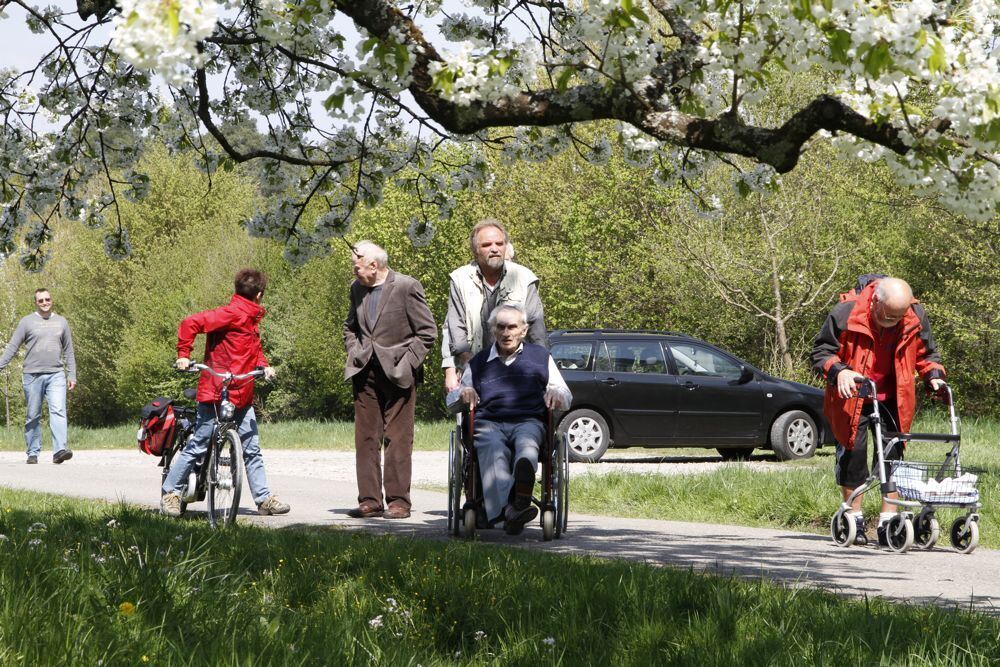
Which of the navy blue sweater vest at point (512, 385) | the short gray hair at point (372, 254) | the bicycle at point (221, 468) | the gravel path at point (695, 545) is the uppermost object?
the short gray hair at point (372, 254)

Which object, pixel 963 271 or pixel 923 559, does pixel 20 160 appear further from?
pixel 963 271

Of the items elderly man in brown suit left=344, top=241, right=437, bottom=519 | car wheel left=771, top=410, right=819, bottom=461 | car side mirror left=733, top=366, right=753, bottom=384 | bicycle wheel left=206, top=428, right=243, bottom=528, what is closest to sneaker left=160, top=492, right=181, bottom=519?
bicycle wheel left=206, top=428, right=243, bottom=528

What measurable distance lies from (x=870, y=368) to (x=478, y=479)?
2.68 meters

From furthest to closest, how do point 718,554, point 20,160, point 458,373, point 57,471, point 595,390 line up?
point 595,390
point 57,471
point 458,373
point 20,160
point 718,554

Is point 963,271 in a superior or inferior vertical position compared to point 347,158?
superior

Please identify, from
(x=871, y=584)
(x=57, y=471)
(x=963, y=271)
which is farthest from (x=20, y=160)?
(x=963, y=271)

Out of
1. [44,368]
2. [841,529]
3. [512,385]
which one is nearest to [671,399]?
[44,368]

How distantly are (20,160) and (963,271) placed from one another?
21.7m

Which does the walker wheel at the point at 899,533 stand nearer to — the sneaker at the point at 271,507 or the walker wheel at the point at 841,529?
the walker wheel at the point at 841,529

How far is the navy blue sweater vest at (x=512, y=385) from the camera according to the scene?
854 centimetres

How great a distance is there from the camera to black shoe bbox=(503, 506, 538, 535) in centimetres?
818

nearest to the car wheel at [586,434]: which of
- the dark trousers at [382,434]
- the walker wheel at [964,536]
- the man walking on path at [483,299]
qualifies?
the dark trousers at [382,434]

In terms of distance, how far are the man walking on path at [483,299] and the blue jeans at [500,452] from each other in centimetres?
56

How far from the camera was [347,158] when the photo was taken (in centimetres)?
827
